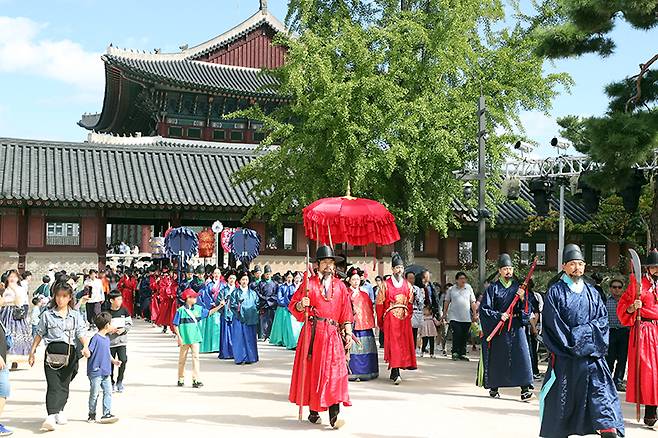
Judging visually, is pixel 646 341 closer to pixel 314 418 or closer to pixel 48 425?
pixel 314 418

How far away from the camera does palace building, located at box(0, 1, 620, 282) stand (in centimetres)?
2592

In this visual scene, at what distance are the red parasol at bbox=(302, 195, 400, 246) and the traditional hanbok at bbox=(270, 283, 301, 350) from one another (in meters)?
4.23

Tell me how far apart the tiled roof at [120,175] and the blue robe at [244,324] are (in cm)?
1067

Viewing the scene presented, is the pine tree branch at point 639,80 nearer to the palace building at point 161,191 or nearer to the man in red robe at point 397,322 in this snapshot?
Result: the man in red robe at point 397,322

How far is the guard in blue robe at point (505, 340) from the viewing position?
10.8 metres

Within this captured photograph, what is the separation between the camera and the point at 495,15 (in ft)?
66.9

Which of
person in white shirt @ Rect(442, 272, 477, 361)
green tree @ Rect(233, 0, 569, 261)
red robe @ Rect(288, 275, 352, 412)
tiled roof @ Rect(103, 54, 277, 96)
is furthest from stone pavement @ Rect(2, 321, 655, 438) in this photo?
tiled roof @ Rect(103, 54, 277, 96)

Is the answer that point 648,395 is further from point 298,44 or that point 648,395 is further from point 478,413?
point 298,44

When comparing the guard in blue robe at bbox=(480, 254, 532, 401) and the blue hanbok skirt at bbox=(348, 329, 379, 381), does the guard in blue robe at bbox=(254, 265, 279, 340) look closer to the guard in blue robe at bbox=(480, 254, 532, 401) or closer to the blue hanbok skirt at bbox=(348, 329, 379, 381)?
the blue hanbok skirt at bbox=(348, 329, 379, 381)

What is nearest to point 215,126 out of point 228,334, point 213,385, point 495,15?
point 495,15

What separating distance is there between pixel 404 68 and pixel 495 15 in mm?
3474

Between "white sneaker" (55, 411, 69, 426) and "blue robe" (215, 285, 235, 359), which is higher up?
"blue robe" (215, 285, 235, 359)

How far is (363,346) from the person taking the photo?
41.2 feet

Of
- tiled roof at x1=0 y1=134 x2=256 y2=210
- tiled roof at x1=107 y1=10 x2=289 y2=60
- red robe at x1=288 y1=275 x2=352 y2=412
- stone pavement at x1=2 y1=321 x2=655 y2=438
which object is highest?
tiled roof at x1=107 y1=10 x2=289 y2=60
